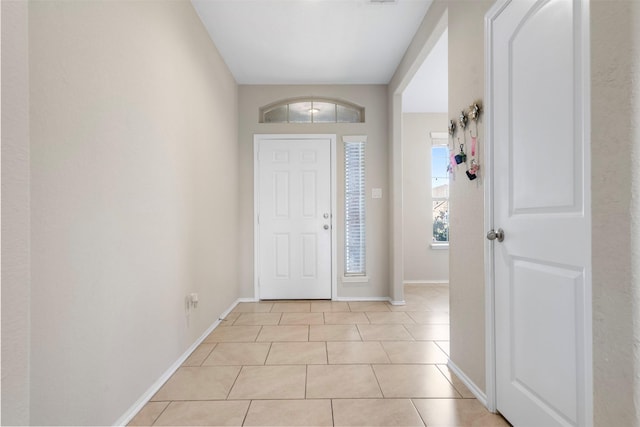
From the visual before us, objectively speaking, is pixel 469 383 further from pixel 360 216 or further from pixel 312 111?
pixel 312 111

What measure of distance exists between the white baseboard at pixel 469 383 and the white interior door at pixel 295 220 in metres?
2.11

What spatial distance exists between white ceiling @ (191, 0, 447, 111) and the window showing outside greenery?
1583mm

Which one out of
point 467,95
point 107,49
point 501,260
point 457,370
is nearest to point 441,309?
point 457,370

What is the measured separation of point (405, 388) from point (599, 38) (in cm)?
181

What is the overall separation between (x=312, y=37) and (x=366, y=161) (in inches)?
62.8

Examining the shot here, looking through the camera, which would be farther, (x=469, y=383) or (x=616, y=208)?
(x=469, y=383)

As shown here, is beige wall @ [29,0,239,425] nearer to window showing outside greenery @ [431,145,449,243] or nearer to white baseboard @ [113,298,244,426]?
white baseboard @ [113,298,244,426]

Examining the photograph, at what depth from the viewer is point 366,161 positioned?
4.08m

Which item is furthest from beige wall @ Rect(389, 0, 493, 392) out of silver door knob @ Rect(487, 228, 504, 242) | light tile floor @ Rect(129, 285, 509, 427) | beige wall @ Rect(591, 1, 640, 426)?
beige wall @ Rect(591, 1, 640, 426)

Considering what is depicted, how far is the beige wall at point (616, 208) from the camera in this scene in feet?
2.83

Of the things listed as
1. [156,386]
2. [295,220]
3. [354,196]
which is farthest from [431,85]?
[156,386]

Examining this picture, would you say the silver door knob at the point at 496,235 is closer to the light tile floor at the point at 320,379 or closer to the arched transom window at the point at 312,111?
the light tile floor at the point at 320,379

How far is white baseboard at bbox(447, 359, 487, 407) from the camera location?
1.73 meters

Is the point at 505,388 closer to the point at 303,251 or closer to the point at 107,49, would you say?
the point at 107,49
